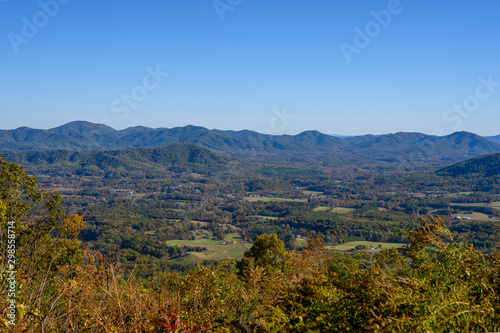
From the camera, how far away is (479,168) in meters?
143

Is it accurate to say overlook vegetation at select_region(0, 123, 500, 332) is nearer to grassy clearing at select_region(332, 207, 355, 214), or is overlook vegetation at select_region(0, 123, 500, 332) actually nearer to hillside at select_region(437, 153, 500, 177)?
hillside at select_region(437, 153, 500, 177)

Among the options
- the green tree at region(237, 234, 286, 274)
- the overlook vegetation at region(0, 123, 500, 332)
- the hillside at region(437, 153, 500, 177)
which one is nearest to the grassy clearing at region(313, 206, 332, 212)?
the overlook vegetation at region(0, 123, 500, 332)

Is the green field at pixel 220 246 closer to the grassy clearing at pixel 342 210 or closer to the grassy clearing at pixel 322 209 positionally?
the grassy clearing at pixel 322 209

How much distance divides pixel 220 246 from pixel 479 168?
138 m

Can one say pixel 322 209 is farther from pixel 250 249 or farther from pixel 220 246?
pixel 250 249

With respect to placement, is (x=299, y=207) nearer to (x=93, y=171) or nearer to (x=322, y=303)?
(x=322, y=303)

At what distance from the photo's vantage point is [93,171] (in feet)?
610

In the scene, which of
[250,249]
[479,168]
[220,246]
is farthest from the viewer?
[479,168]

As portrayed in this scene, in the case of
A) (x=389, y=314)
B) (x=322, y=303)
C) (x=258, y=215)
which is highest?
(x=389, y=314)

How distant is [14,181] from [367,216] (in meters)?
85.9

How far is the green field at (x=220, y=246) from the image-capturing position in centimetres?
5234

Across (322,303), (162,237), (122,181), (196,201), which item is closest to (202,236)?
(162,237)

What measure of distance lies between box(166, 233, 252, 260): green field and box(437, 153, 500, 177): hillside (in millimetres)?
124293

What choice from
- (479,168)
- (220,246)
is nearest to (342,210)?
(220,246)
